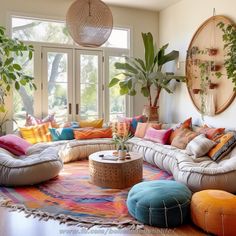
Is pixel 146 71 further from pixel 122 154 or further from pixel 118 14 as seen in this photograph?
pixel 122 154

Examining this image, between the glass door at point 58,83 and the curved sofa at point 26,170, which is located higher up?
the glass door at point 58,83

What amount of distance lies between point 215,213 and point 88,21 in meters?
2.47

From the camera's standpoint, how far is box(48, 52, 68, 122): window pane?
5.67m

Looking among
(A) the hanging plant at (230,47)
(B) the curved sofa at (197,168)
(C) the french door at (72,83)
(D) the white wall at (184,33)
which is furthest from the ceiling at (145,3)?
(B) the curved sofa at (197,168)

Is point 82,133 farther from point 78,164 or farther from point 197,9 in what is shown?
point 197,9

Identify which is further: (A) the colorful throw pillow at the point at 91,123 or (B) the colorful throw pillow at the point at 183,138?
(A) the colorful throw pillow at the point at 91,123

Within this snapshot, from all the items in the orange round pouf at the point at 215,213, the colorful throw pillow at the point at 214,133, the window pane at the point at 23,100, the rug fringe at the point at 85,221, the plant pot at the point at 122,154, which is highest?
the window pane at the point at 23,100

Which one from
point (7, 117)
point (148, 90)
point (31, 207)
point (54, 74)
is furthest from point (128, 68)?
point (31, 207)

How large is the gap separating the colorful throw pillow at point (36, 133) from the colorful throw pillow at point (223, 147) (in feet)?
9.27

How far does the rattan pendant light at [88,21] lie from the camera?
338 centimetres

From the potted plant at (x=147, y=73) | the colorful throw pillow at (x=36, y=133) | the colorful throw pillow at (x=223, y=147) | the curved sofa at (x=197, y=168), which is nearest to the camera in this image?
the curved sofa at (x=197, y=168)

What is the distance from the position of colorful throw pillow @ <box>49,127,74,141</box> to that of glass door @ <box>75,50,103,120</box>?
0.70 m

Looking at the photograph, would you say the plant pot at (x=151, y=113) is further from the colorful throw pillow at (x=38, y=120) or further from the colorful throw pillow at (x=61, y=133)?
the colorful throw pillow at (x=38, y=120)

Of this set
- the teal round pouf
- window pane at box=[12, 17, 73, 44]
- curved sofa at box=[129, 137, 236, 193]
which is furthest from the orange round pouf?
window pane at box=[12, 17, 73, 44]
